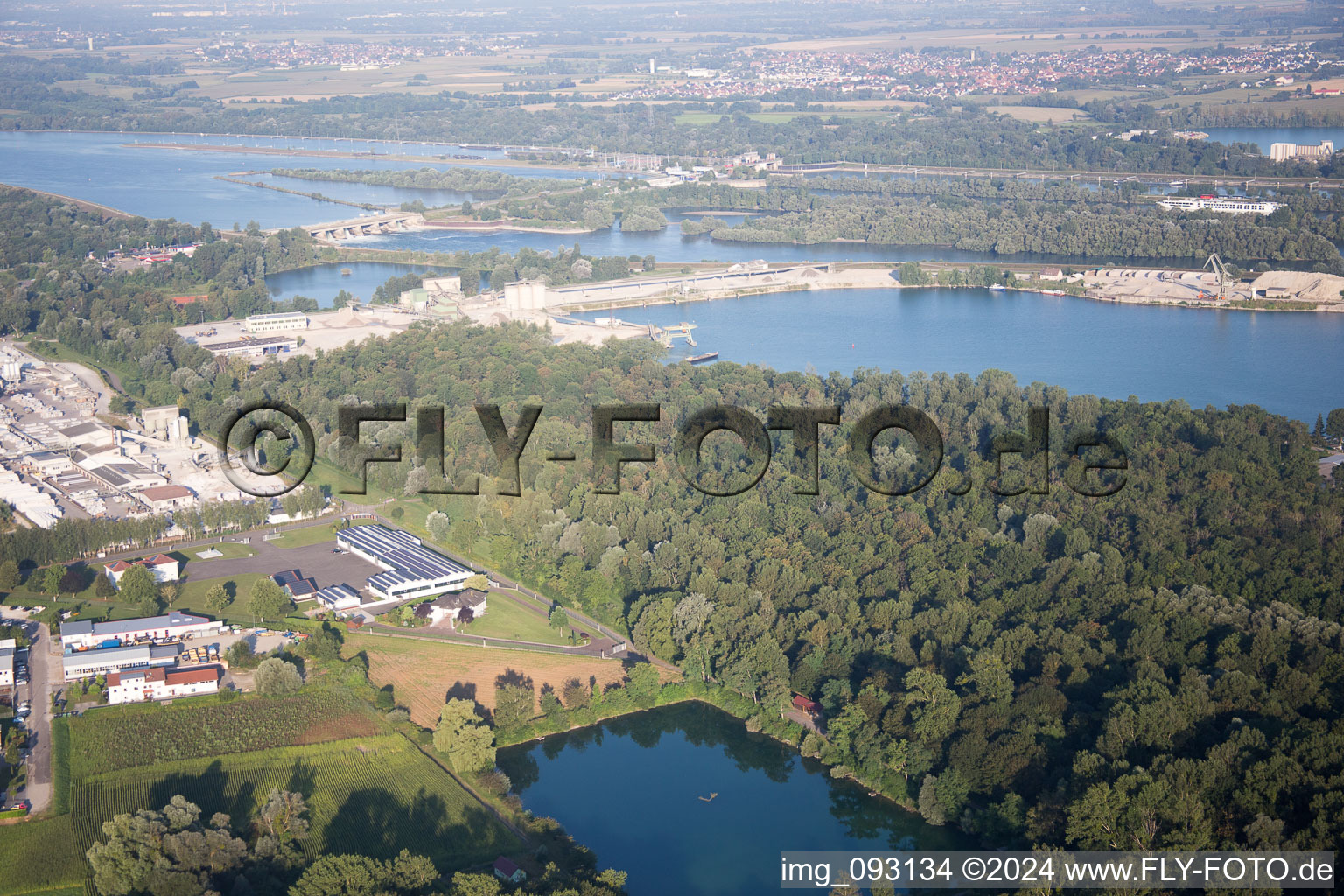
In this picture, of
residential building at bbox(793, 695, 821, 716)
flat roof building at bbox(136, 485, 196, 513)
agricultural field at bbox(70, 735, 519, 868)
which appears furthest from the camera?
flat roof building at bbox(136, 485, 196, 513)

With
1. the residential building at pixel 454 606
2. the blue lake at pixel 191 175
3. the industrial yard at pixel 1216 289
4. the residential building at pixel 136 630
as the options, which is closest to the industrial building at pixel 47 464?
the residential building at pixel 136 630

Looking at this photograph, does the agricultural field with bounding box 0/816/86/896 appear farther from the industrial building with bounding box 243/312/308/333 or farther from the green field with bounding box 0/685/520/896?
the industrial building with bounding box 243/312/308/333

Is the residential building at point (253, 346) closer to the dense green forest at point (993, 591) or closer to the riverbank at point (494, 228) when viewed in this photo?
the dense green forest at point (993, 591)

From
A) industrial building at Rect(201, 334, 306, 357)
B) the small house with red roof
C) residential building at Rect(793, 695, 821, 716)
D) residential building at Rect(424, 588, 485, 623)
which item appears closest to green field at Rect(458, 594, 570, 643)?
residential building at Rect(424, 588, 485, 623)

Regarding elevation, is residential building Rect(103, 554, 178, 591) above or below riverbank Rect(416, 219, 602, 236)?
below

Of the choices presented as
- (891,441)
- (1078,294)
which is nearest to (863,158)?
(1078,294)

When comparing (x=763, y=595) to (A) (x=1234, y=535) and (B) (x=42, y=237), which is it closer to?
(A) (x=1234, y=535)

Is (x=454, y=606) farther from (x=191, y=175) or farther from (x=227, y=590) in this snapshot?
(x=191, y=175)
